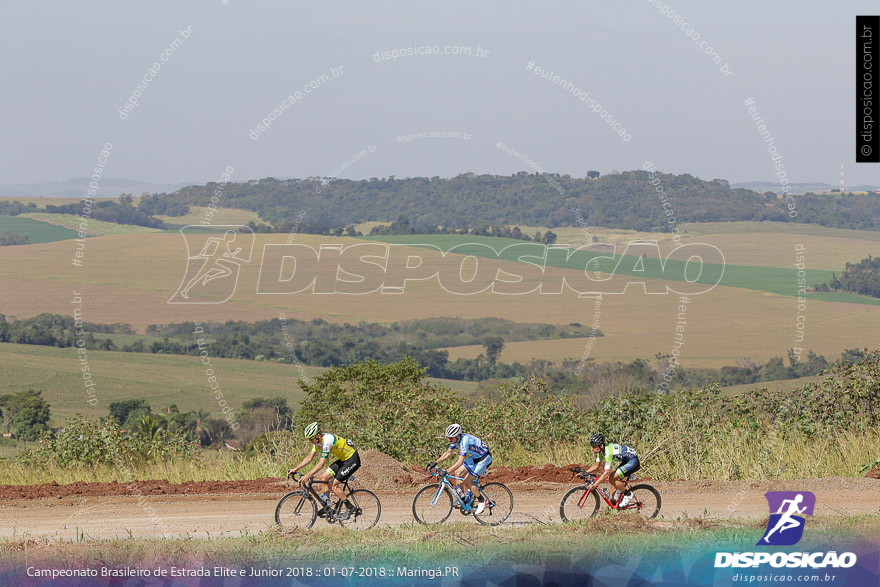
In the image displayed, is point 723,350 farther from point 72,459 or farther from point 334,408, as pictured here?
point 72,459

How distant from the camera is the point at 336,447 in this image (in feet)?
34.8

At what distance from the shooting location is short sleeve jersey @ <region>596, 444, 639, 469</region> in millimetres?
10305

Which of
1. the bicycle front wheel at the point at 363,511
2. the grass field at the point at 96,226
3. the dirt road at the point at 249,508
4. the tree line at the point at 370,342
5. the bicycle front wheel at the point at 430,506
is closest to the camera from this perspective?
the bicycle front wheel at the point at 363,511

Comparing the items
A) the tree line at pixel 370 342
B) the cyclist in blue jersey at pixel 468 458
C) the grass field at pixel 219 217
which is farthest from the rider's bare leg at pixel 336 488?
the grass field at pixel 219 217

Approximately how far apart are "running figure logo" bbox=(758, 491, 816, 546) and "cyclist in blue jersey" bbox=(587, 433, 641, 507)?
60.2 inches

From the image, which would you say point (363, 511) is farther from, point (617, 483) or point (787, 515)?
point (787, 515)

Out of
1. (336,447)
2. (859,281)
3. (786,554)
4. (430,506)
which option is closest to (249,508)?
(336,447)

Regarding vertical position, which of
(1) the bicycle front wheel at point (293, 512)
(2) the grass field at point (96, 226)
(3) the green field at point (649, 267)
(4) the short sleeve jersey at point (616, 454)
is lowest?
(1) the bicycle front wheel at point (293, 512)

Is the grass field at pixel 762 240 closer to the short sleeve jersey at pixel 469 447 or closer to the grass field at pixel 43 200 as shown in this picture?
the grass field at pixel 43 200

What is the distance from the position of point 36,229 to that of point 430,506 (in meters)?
127

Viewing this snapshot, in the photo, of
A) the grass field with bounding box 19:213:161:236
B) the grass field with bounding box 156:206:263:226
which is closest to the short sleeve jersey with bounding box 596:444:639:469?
the grass field with bounding box 156:206:263:226

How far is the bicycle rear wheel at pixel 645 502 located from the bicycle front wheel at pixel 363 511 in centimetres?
289

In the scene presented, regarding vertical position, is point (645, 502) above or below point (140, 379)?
above

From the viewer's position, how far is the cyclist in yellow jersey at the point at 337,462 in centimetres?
1039
